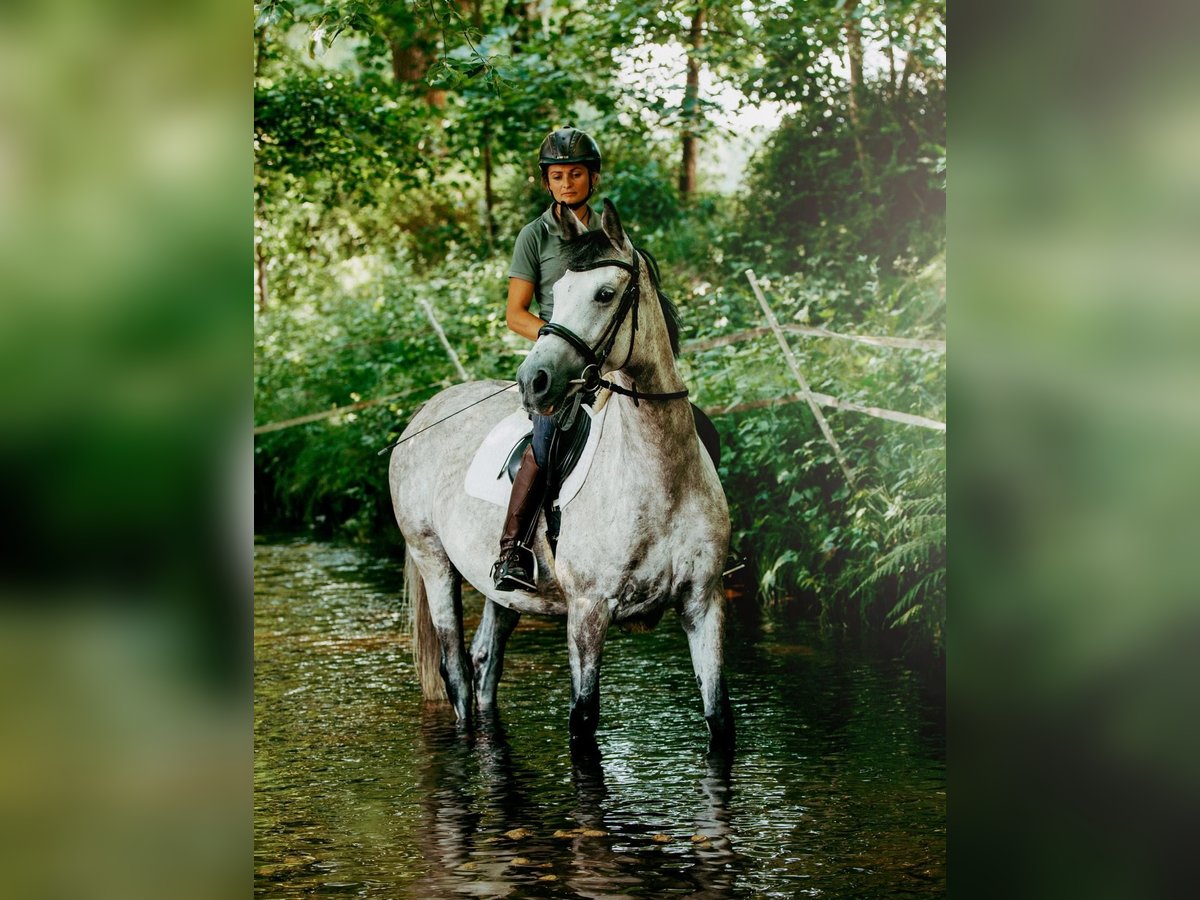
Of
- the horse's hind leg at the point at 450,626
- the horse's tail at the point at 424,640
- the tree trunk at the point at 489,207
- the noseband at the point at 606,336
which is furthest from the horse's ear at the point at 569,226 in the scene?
the tree trunk at the point at 489,207

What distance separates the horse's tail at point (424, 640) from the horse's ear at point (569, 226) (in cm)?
207

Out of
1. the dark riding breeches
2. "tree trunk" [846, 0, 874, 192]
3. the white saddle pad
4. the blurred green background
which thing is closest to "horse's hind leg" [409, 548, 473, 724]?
the white saddle pad

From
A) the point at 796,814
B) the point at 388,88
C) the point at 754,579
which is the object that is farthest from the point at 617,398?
the point at 388,88

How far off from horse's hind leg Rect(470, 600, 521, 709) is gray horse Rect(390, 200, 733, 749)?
216mm

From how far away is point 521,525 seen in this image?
187 inches

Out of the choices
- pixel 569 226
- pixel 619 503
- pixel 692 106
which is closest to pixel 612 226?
pixel 569 226

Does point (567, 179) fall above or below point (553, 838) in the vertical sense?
above

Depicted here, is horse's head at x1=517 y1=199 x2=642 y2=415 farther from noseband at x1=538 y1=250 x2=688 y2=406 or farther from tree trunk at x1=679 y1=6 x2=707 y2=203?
tree trunk at x1=679 y1=6 x2=707 y2=203

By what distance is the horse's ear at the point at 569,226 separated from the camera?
4168mm

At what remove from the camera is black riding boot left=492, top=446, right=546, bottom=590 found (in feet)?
15.4

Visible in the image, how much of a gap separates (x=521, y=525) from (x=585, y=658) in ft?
1.68

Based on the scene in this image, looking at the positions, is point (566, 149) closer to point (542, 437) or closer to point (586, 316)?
point (586, 316)
